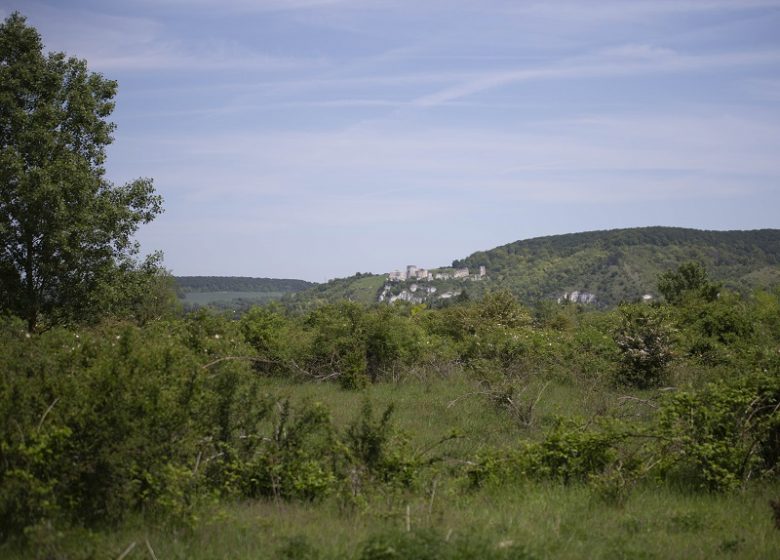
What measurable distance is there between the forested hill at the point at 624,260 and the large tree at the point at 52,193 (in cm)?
9308

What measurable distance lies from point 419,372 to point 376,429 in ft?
26.8

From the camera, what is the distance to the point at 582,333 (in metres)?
17.2

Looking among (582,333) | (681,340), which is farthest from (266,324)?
(681,340)

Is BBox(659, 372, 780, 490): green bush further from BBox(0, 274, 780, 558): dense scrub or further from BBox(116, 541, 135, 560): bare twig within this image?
BBox(116, 541, 135, 560): bare twig

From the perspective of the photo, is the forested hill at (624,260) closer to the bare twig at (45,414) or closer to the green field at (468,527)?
the green field at (468,527)

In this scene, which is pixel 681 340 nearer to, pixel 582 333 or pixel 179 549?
pixel 582 333

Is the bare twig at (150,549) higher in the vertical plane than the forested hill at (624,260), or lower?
lower

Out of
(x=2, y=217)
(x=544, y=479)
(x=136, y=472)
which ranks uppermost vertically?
(x=2, y=217)

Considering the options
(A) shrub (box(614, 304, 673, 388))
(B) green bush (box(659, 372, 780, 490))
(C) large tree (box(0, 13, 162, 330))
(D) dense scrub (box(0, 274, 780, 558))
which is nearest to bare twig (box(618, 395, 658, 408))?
(D) dense scrub (box(0, 274, 780, 558))

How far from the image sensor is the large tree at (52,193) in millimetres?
13578

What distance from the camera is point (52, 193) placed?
13352 millimetres

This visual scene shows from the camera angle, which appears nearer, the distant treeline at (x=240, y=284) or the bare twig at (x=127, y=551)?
the bare twig at (x=127, y=551)

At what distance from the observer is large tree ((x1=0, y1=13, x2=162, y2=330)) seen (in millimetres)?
13578

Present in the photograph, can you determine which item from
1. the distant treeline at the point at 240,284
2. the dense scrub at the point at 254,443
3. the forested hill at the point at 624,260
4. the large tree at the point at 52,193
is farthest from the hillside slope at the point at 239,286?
the dense scrub at the point at 254,443
